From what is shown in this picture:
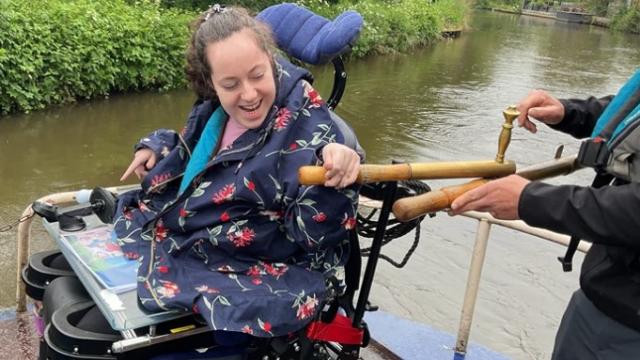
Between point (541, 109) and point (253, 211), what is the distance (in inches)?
36.0

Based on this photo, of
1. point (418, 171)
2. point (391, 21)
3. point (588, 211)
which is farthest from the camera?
point (391, 21)

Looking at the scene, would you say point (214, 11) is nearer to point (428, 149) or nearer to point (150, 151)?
point (150, 151)

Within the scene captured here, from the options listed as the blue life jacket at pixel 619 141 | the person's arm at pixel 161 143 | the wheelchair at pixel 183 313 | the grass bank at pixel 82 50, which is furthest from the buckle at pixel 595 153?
the grass bank at pixel 82 50

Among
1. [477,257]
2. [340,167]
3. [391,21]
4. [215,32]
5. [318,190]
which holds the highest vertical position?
[215,32]

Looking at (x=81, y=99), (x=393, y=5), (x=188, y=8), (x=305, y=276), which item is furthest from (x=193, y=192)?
(x=393, y=5)

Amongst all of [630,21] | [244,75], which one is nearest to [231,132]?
[244,75]

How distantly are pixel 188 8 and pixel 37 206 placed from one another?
41.5ft

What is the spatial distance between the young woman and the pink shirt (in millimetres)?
19

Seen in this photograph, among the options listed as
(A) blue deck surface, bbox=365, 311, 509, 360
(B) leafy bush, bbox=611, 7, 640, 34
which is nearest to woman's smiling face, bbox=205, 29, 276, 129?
(A) blue deck surface, bbox=365, 311, 509, 360

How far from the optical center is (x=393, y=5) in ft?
70.1

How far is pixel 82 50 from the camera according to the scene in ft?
27.6

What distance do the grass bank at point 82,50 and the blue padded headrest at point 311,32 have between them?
4.79m

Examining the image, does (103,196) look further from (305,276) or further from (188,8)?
(188,8)

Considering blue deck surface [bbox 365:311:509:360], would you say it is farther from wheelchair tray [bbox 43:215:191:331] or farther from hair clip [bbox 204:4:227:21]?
hair clip [bbox 204:4:227:21]
